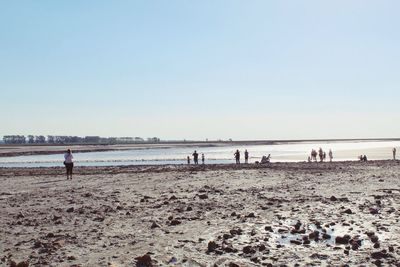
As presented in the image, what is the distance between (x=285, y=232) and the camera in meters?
11.0

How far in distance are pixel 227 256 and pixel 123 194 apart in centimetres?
1182

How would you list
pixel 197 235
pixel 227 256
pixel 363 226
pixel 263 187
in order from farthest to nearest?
pixel 263 187
pixel 363 226
pixel 197 235
pixel 227 256

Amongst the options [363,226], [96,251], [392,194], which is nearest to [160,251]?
[96,251]

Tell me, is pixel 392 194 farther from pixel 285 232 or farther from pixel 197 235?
pixel 197 235

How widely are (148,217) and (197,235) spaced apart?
3.00 metres

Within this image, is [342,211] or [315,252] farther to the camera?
[342,211]

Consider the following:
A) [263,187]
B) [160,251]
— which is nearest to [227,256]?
[160,251]

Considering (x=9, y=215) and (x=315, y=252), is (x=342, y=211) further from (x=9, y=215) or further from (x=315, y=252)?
(x=9, y=215)

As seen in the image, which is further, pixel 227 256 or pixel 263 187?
pixel 263 187

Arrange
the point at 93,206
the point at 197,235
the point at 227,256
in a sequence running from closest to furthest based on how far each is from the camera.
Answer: the point at 227,256, the point at 197,235, the point at 93,206

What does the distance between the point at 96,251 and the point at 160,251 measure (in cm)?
133

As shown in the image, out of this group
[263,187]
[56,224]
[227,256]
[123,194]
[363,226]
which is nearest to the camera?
[227,256]

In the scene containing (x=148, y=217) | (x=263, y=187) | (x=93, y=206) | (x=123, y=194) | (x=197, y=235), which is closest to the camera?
(x=197, y=235)

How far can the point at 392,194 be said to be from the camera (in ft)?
59.8
